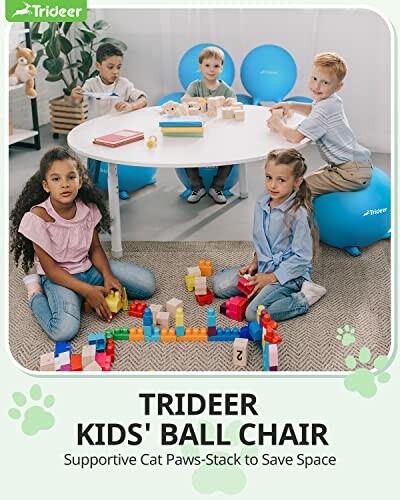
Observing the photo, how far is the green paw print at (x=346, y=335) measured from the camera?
79.0 inches

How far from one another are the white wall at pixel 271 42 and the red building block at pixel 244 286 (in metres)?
1.79

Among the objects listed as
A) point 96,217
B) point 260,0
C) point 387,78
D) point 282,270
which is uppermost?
point 260,0

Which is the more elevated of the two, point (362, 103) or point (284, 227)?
point (362, 103)

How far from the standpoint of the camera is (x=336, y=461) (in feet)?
4.31

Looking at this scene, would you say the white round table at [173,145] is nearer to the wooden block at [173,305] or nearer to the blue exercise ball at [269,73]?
the wooden block at [173,305]

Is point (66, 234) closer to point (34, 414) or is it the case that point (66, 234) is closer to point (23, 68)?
point (34, 414)

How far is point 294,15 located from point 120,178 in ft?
4.89

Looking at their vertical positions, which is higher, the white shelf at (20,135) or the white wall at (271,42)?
the white wall at (271,42)

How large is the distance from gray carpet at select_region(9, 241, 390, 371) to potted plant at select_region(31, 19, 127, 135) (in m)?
1.63

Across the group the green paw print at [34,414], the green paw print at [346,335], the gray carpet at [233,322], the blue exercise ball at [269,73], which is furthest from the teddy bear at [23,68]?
the green paw print at [34,414]

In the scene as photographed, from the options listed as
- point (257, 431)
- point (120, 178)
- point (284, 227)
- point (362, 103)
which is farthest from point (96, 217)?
point (362, 103)

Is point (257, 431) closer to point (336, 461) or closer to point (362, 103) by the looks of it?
point (336, 461)

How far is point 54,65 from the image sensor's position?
3820mm

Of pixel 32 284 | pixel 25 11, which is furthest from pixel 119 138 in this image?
pixel 25 11
